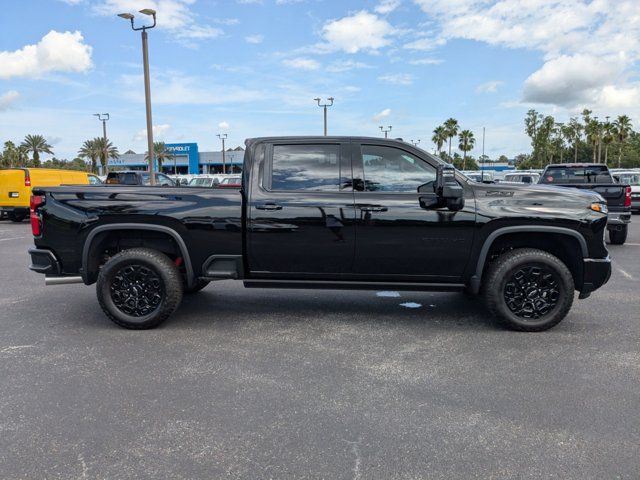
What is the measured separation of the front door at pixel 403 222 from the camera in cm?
473

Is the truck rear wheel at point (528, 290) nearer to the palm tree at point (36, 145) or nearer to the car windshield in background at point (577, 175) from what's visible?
the car windshield in background at point (577, 175)

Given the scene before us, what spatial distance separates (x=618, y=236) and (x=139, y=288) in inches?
403

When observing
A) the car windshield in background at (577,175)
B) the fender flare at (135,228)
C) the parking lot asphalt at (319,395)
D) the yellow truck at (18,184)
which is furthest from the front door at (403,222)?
the yellow truck at (18,184)

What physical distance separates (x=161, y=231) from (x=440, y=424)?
10.5 feet

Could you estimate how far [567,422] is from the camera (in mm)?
3139

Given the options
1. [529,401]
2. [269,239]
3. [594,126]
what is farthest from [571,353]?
[594,126]

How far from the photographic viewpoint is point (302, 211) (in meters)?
4.80

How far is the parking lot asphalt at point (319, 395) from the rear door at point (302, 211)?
27.8 inches

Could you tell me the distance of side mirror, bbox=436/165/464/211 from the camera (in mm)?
4441

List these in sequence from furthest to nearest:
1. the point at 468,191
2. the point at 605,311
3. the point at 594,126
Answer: the point at 594,126 → the point at 605,311 → the point at 468,191

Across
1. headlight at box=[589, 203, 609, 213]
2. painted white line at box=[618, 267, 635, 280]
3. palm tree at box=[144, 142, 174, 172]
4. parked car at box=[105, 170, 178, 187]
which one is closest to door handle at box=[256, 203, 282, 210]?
headlight at box=[589, 203, 609, 213]

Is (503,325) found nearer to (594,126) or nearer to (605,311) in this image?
(605,311)

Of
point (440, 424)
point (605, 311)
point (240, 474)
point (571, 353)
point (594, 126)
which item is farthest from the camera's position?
point (594, 126)

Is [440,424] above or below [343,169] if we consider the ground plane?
below
